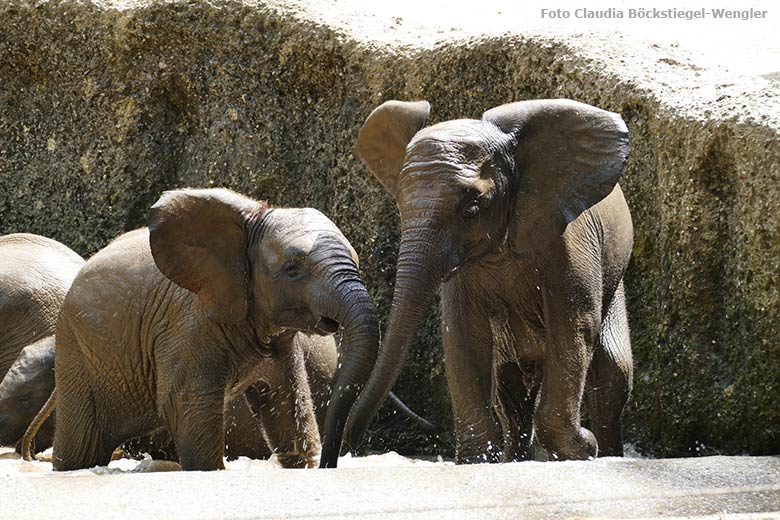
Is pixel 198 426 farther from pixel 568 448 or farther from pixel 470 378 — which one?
pixel 568 448

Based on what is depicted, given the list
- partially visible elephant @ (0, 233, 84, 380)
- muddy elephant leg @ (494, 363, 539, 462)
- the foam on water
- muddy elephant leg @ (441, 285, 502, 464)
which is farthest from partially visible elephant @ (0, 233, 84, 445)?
muddy elephant leg @ (441, 285, 502, 464)

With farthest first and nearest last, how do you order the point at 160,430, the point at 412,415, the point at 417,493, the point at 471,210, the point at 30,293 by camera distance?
the point at 30,293, the point at 412,415, the point at 160,430, the point at 471,210, the point at 417,493

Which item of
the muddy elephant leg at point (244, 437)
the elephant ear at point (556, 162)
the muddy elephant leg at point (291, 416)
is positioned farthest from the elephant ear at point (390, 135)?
the muddy elephant leg at point (244, 437)

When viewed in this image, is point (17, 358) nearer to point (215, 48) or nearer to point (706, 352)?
point (215, 48)

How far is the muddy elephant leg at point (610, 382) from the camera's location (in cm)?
707

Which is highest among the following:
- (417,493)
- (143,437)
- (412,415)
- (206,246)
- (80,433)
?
(206,246)

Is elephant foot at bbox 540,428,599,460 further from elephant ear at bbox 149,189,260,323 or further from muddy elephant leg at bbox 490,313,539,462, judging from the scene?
elephant ear at bbox 149,189,260,323

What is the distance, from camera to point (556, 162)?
6406 millimetres

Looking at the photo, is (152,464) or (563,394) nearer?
(563,394)

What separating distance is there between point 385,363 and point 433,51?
350cm

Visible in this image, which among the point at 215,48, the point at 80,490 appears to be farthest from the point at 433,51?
the point at 80,490

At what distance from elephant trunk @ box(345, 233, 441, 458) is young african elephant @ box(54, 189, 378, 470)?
169 mm

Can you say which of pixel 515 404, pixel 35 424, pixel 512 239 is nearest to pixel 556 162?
pixel 512 239

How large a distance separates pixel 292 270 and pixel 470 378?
2.90 feet
